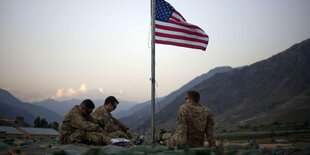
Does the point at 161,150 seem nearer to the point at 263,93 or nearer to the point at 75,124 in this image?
the point at 75,124

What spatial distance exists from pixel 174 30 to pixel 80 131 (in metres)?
4.67

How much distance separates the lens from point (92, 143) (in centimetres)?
988

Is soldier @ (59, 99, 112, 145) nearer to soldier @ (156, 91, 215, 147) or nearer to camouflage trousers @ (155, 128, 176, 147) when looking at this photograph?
camouflage trousers @ (155, 128, 176, 147)

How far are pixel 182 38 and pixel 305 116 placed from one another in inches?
3287

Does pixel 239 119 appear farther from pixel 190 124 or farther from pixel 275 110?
pixel 190 124

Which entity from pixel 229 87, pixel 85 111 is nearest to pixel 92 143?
pixel 85 111

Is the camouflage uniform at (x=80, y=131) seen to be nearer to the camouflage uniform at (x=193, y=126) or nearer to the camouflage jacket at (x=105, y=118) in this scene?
the camouflage jacket at (x=105, y=118)

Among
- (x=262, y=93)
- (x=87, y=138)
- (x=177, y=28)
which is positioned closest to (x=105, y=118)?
(x=87, y=138)

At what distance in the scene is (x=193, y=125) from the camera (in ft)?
27.9

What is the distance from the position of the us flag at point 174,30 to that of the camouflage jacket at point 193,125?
13.3ft

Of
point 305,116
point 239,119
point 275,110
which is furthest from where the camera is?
point 239,119

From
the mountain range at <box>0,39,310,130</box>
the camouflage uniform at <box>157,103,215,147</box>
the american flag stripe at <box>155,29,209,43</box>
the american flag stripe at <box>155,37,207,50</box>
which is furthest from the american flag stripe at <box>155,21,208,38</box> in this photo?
the mountain range at <box>0,39,310,130</box>

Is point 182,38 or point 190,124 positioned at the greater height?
point 182,38

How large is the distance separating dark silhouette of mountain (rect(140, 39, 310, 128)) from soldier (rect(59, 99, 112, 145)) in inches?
3306
